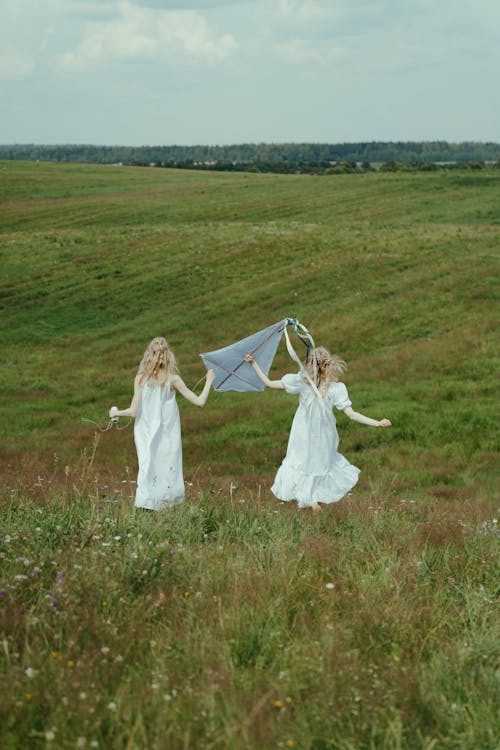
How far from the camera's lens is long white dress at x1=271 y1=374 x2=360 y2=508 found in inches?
434

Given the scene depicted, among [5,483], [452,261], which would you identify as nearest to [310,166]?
[452,261]

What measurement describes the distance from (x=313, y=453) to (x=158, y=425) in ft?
7.03

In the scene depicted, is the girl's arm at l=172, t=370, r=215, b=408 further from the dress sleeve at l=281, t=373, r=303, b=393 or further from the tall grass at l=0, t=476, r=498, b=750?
the tall grass at l=0, t=476, r=498, b=750

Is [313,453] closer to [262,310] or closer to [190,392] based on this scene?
[190,392]

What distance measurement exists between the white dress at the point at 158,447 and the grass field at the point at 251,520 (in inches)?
24.4

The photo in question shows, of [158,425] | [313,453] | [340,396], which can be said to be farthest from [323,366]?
[158,425]

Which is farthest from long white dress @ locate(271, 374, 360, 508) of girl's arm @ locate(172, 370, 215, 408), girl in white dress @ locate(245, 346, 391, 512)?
girl's arm @ locate(172, 370, 215, 408)

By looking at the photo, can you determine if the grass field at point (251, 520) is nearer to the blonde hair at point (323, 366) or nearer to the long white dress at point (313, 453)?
the long white dress at point (313, 453)

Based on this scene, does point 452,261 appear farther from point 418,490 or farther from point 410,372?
point 418,490

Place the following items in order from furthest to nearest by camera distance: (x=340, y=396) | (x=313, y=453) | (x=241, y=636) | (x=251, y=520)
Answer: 1. (x=313, y=453)
2. (x=340, y=396)
3. (x=251, y=520)
4. (x=241, y=636)

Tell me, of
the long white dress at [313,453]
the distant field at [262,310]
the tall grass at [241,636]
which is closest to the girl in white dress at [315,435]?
the long white dress at [313,453]

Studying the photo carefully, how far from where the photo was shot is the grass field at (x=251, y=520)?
14.5 feet

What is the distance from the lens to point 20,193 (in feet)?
224

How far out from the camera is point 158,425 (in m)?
10.6
